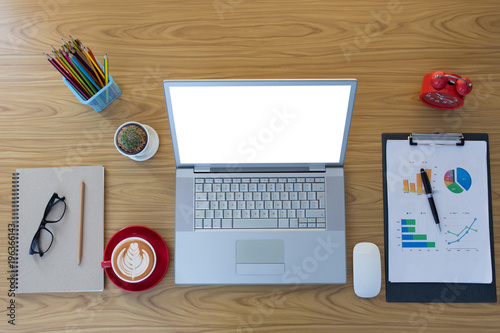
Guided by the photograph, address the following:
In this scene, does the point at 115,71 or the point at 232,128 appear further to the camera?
the point at 115,71

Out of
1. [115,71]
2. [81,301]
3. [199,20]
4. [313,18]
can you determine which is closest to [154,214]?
[81,301]

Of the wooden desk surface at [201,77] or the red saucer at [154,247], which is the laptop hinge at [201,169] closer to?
the wooden desk surface at [201,77]

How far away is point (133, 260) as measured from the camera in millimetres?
901

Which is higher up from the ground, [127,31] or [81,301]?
[127,31]

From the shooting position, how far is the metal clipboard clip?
96 centimetres

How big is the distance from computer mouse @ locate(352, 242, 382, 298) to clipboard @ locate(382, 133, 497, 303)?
2.2 inches

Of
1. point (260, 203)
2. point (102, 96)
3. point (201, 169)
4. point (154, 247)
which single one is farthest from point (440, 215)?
point (102, 96)

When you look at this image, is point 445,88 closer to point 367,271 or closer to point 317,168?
point 317,168

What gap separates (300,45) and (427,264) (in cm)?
64

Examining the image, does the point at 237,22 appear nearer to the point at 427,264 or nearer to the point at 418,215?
the point at 418,215

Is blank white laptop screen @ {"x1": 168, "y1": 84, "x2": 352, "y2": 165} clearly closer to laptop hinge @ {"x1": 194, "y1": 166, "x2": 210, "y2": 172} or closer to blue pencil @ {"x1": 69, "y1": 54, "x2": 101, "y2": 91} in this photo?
laptop hinge @ {"x1": 194, "y1": 166, "x2": 210, "y2": 172}

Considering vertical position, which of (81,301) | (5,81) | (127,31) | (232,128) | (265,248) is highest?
(127,31)

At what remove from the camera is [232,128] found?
88cm

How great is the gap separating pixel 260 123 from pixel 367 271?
432 millimetres
